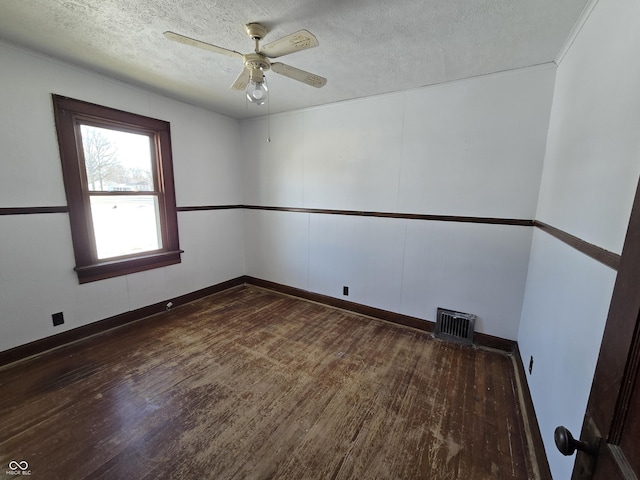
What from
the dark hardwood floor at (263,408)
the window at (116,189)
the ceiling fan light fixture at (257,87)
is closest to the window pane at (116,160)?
the window at (116,189)

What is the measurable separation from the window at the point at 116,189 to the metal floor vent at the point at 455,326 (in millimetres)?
3160

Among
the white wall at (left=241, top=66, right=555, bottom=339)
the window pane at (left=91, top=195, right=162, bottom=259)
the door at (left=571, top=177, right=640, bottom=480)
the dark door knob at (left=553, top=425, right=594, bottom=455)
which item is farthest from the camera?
the window pane at (left=91, top=195, right=162, bottom=259)

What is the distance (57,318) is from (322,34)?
3247 millimetres

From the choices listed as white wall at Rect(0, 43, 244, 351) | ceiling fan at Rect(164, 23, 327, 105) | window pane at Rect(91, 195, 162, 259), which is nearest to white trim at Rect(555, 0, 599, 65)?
ceiling fan at Rect(164, 23, 327, 105)

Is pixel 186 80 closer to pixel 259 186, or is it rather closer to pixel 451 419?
pixel 259 186

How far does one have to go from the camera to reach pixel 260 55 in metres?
1.64

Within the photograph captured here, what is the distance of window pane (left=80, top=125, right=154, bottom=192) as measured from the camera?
255 cm

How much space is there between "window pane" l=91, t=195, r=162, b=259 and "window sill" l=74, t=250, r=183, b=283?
118 millimetres

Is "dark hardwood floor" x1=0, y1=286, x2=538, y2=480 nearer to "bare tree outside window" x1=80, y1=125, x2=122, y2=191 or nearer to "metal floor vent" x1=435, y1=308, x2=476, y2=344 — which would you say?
"metal floor vent" x1=435, y1=308, x2=476, y2=344

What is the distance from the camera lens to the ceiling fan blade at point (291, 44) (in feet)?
4.44

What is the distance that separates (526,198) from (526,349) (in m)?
1.24

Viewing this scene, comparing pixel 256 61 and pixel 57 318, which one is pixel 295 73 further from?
pixel 57 318

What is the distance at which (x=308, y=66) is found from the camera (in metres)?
2.20

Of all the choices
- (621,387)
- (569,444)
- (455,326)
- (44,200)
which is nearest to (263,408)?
(569,444)
